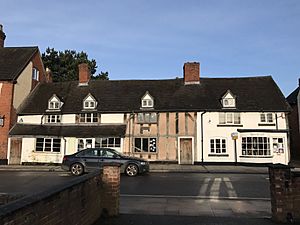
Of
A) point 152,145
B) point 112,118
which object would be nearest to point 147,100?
point 112,118

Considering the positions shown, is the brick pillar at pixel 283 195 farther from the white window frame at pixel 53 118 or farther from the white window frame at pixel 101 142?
the white window frame at pixel 53 118

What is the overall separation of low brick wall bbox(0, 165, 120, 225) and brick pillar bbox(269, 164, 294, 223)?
3.87m

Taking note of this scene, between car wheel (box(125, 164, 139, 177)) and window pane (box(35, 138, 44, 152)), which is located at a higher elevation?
window pane (box(35, 138, 44, 152))

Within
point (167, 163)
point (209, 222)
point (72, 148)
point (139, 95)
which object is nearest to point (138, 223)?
point (209, 222)

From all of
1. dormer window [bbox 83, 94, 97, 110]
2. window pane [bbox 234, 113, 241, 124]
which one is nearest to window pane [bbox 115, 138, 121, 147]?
dormer window [bbox 83, 94, 97, 110]

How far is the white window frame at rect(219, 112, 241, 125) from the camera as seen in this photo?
26703 millimetres

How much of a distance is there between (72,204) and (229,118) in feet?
75.1

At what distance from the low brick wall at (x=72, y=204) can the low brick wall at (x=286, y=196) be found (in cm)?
390

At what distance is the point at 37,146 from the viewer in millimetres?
27188

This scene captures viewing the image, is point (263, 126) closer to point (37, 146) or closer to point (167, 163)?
point (167, 163)

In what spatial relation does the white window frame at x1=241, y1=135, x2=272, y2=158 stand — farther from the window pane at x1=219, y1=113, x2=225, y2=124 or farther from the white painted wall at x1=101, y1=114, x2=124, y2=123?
the white painted wall at x1=101, y1=114, x2=124, y2=123

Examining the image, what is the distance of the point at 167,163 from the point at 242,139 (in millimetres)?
6891

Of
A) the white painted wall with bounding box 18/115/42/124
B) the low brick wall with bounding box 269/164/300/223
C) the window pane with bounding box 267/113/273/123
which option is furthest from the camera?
the white painted wall with bounding box 18/115/42/124

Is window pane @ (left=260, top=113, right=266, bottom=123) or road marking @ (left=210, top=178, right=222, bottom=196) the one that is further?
window pane @ (left=260, top=113, right=266, bottom=123)
